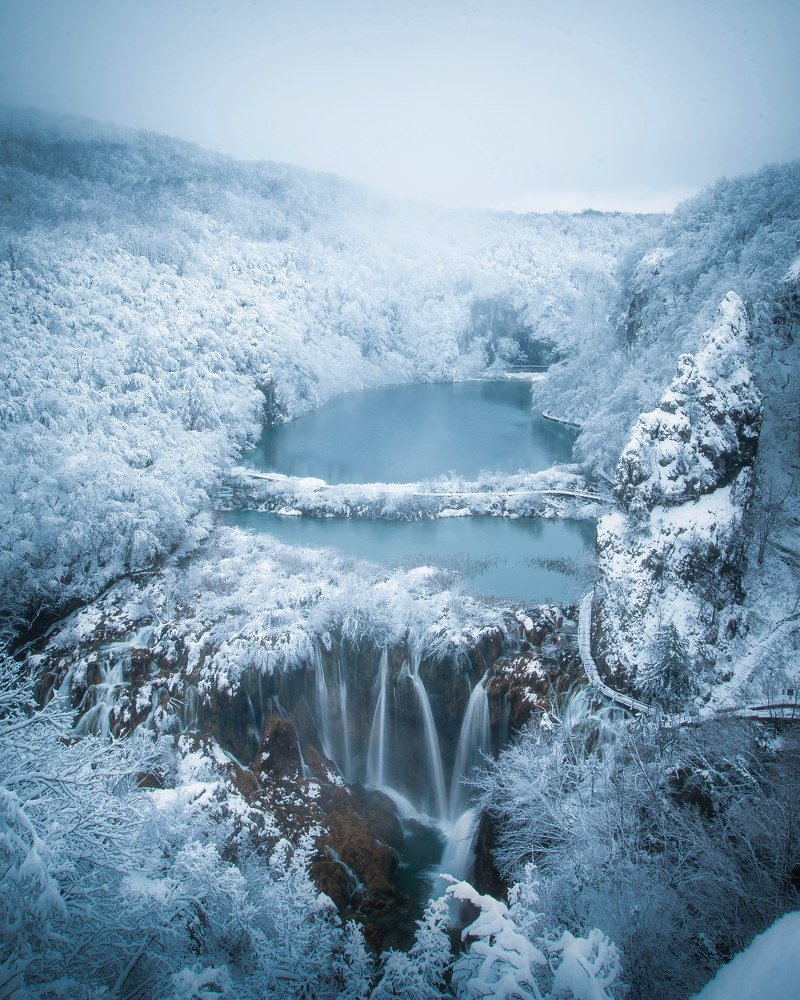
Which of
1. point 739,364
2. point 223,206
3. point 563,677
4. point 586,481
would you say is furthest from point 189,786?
point 223,206

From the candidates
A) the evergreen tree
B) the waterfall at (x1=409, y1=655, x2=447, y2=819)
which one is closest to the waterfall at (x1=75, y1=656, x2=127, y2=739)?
the waterfall at (x1=409, y1=655, x2=447, y2=819)

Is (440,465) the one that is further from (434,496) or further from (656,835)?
(656,835)

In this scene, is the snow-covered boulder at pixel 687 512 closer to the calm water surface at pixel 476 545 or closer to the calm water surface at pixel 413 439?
the calm water surface at pixel 476 545

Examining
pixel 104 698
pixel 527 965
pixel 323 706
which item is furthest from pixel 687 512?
pixel 104 698

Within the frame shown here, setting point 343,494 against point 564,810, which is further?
point 343,494

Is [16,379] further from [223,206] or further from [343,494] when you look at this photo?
[223,206]

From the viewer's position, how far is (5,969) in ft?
16.0

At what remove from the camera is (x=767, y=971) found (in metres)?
5.07

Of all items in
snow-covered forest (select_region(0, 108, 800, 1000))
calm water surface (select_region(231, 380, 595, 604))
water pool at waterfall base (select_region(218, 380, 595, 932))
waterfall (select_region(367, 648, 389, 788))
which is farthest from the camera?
calm water surface (select_region(231, 380, 595, 604))

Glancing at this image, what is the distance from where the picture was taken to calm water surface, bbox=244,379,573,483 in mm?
37531

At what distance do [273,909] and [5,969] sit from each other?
523 centimetres

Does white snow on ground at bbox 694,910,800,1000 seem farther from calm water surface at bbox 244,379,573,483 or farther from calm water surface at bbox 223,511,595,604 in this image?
calm water surface at bbox 244,379,573,483

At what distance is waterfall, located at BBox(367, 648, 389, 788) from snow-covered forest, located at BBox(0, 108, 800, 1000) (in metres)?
0.07

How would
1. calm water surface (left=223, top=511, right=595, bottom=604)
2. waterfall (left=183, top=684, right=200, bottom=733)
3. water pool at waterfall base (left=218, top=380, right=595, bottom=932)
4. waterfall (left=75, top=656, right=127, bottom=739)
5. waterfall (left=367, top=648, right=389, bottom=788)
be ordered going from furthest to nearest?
calm water surface (left=223, top=511, right=595, bottom=604) < waterfall (left=367, top=648, right=389, bottom=788) < waterfall (left=75, top=656, right=127, bottom=739) < waterfall (left=183, top=684, right=200, bottom=733) < water pool at waterfall base (left=218, top=380, right=595, bottom=932)
